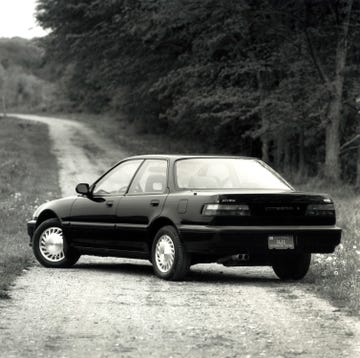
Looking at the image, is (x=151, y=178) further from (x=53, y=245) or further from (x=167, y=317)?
(x=167, y=317)

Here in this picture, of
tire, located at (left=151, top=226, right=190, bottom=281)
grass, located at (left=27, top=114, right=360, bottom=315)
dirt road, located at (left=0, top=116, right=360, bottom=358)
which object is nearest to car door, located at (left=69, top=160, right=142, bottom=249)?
dirt road, located at (left=0, top=116, right=360, bottom=358)

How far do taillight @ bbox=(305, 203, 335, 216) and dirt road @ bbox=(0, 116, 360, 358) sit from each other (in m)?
0.81

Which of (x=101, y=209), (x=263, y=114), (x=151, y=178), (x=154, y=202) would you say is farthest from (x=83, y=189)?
(x=263, y=114)

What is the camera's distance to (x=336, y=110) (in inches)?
1242

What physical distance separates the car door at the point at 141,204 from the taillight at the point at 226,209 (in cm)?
81

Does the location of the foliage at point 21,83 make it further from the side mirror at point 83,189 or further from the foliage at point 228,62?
the side mirror at point 83,189

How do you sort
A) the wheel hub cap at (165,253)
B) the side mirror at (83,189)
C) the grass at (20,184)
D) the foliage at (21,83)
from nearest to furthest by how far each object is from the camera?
the wheel hub cap at (165,253), the side mirror at (83,189), the grass at (20,184), the foliage at (21,83)

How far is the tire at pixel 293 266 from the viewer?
445 inches

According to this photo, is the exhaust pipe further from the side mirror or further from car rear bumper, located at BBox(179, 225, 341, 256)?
the side mirror

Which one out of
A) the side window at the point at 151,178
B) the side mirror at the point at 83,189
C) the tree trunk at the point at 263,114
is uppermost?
the tree trunk at the point at 263,114

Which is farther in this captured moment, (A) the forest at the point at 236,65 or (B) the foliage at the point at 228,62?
(B) the foliage at the point at 228,62

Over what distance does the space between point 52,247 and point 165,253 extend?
2.21 metres

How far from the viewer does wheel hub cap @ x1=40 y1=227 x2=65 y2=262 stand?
12555 millimetres

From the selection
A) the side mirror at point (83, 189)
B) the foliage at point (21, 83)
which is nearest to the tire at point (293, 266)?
the side mirror at point (83, 189)
